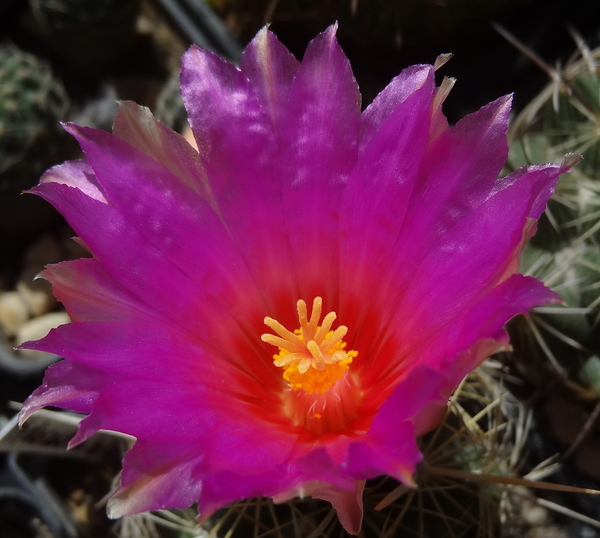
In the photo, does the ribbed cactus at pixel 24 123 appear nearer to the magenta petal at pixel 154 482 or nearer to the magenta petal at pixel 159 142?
the magenta petal at pixel 159 142

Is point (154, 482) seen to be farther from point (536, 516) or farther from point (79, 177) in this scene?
point (536, 516)

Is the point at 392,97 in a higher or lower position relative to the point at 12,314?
higher

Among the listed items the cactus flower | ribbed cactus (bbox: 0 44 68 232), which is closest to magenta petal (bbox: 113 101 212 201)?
the cactus flower

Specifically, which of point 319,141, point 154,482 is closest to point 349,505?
point 154,482

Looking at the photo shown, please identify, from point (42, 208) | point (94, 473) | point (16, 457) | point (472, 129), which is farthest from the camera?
point (42, 208)

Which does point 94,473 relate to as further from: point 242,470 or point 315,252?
point 242,470

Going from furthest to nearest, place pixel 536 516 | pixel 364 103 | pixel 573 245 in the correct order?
pixel 364 103 → pixel 536 516 → pixel 573 245

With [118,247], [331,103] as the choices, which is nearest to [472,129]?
[331,103]
